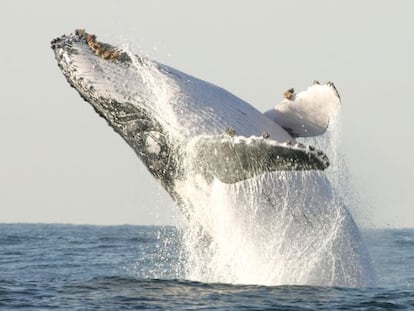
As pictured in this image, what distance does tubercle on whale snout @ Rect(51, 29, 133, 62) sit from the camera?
1246 centimetres

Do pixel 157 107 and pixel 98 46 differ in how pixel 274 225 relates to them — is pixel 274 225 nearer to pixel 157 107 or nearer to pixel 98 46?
pixel 157 107

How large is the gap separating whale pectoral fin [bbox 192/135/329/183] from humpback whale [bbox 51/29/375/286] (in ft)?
0.16

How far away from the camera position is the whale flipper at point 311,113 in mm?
13016

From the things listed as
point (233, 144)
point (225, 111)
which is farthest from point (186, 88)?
point (233, 144)

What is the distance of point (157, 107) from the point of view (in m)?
12.3

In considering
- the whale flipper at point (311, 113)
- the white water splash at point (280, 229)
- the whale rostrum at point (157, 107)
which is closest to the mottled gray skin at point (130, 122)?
the whale rostrum at point (157, 107)

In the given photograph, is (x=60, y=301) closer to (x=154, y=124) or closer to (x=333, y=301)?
(x=154, y=124)

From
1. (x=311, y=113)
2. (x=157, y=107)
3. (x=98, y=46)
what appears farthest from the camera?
(x=311, y=113)

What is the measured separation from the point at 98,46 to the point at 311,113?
2776mm

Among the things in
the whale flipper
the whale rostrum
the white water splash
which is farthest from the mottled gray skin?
the whale flipper

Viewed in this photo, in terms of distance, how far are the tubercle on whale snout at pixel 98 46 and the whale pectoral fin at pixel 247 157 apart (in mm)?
1522

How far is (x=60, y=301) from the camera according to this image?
1273 cm

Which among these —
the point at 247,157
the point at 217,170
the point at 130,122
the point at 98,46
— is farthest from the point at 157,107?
the point at 247,157

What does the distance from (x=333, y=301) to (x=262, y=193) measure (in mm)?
1479
